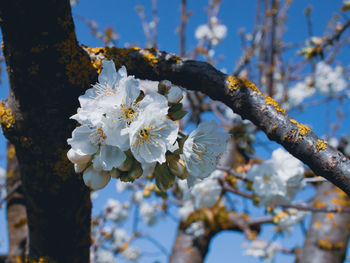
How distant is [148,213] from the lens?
622cm

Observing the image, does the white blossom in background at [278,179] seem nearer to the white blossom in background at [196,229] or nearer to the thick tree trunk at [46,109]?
the thick tree trunk at [46,109]

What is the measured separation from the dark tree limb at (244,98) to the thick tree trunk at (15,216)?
1.86 metres

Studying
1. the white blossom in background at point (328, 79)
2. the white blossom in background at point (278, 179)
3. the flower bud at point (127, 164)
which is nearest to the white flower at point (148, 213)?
the white blossom in background at point (328, 79)

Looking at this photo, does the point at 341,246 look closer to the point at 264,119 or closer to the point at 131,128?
the point at 264,119

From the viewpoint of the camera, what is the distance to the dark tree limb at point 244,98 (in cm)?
91

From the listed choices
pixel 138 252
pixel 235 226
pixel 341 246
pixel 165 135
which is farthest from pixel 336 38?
pixel 138 252

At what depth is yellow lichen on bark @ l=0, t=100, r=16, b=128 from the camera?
118cm

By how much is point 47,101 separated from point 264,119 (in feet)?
2.49

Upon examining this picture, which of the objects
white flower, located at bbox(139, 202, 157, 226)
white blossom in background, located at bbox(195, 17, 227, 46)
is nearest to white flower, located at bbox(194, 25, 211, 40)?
white blossom in background, located at bbox(195, 17, 227, 46)

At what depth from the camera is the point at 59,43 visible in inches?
41.6

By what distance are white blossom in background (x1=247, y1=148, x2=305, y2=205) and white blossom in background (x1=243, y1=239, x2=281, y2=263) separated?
2.16 meters

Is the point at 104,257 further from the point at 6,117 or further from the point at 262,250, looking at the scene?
the point at 6,117

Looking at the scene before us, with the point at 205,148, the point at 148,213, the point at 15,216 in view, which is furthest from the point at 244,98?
the point at 148,213

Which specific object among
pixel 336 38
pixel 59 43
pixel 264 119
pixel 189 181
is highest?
pixel 336 38
